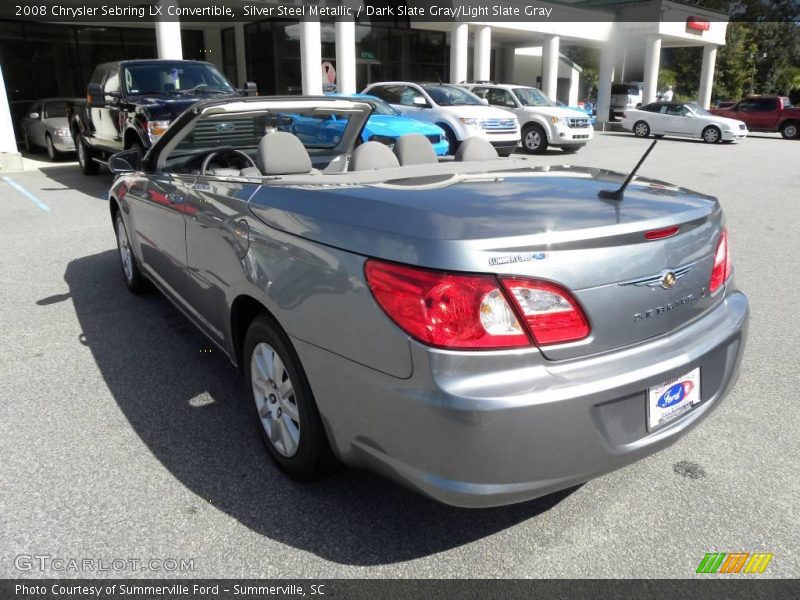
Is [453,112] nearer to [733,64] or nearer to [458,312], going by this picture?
[458,312]

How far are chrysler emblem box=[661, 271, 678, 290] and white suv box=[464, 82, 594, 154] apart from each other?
15.8 m

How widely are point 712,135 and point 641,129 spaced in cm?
320

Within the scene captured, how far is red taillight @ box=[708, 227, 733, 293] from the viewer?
2.61m

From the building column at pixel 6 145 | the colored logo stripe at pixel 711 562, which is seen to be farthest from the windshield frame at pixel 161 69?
the colored logo stripe at pixel 711 562

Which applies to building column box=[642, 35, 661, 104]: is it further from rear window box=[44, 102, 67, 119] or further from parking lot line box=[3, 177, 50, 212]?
parking lot line box=[3, 177, 50, 212]

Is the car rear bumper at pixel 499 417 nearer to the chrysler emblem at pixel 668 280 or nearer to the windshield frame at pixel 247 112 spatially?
the chrysler emblem at pixel 668 280

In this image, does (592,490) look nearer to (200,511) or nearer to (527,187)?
(527,187)

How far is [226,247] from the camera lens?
3.00 metres

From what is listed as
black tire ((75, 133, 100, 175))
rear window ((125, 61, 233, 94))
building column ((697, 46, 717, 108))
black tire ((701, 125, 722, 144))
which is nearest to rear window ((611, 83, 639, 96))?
building column ((697, 46, 717, 108))

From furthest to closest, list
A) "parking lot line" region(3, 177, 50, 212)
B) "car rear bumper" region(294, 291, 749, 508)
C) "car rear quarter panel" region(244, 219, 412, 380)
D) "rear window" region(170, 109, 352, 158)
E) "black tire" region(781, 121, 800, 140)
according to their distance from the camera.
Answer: "black tire" region(781, 121, 800, 140) < "parking lot line" region(3, 177, 50, 212) < "rear window" region(170, 109, 352, 158) < "car rear quarter panel" region(244, 219, 412, 380) < "car rear bumper" region(294, 291, 749, 508)

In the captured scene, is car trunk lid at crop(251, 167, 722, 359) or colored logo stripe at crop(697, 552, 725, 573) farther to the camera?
colored logo stripe at crop(697, 552, 725, 573)

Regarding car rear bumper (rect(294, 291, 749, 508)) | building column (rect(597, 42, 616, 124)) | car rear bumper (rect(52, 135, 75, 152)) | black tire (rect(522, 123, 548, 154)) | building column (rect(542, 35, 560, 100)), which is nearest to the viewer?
car rear bumper (rect(294, 291, 749, 508))

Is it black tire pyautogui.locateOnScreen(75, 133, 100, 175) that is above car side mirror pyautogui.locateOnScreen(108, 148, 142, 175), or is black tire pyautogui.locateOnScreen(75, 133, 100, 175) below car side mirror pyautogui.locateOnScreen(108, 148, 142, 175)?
below

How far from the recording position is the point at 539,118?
17422mm
